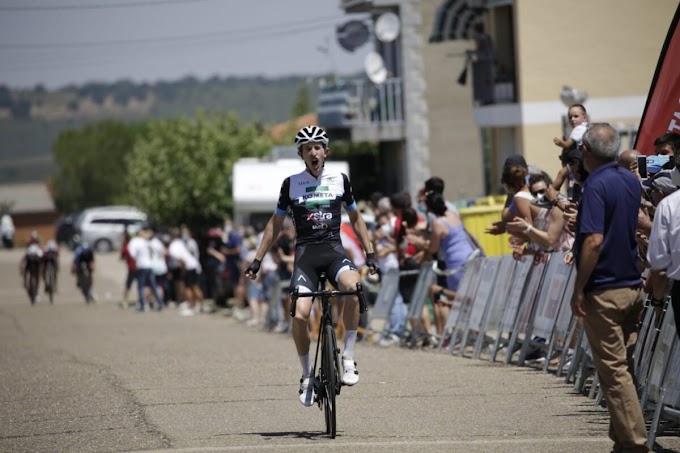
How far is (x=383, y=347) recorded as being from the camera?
1828 centimetres

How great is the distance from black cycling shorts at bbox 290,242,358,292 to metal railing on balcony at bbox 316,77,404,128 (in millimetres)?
34529

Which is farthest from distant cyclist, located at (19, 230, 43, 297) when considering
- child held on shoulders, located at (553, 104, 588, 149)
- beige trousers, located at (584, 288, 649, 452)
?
beige trousers, located at (584, 288, 649, 452)

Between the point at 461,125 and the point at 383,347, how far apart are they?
27875mm

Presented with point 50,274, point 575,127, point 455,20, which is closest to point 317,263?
point 575,127

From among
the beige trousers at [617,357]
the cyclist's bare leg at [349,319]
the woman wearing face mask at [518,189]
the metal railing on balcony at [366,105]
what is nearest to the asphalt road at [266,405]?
the cyclist's bare leg at [349,319]

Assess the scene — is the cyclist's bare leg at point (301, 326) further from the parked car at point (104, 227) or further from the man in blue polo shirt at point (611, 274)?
the parked car at point (104, 227)

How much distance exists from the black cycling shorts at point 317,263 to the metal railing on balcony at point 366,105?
34.5m

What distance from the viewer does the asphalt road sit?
30.5 ft

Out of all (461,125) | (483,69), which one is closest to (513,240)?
(483,69)

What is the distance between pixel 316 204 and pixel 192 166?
158ft

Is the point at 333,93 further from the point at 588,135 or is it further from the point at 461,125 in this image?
the point at 588,135

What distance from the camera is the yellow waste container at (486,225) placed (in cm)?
2030

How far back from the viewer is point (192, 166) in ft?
191

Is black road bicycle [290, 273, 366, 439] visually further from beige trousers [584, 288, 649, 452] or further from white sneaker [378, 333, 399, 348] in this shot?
white sneaker [378, 333, 399, 348]
